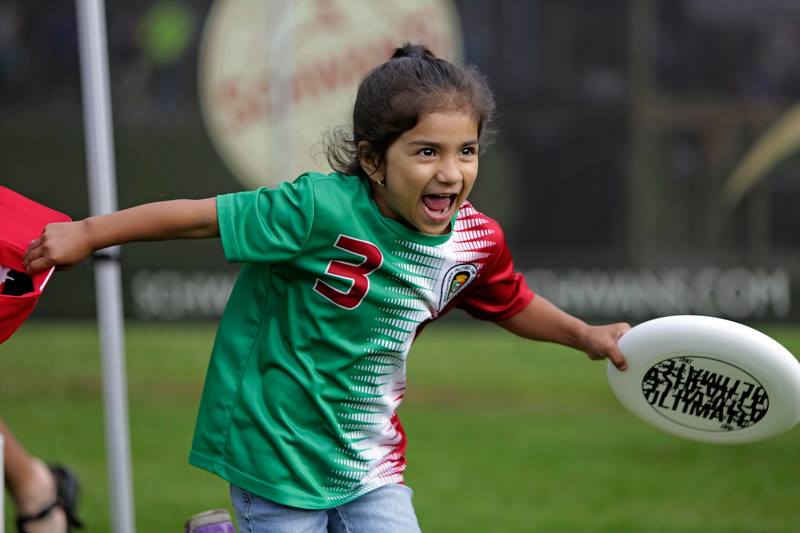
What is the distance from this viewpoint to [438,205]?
2381mm

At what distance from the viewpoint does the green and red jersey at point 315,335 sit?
2.35 m

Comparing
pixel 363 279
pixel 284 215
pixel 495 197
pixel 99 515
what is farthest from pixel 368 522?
pixel 495 197

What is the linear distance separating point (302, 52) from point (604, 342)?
4185 millimetres

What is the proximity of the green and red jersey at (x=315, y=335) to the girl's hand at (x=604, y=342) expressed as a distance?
1.26 feet

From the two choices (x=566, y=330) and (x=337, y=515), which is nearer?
(x=337, y=515)

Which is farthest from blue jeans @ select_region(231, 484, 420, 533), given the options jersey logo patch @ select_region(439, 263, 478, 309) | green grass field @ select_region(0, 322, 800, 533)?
green grass field @ select_region(0, 322, 800, 533)

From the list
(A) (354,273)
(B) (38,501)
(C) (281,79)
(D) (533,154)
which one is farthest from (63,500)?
(D) (533,154)

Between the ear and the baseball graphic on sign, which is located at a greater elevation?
the baseball graphic on sign

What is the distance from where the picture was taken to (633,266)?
6.45 meters

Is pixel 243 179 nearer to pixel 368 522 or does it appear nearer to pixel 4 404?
pixel 4 404

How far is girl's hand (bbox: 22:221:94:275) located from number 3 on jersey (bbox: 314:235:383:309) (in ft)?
1.59

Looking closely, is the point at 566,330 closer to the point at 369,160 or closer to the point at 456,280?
the point at 456,280

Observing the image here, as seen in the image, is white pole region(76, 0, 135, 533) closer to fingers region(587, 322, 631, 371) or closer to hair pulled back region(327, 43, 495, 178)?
hair pulled back region(327, 43, 495, 178)

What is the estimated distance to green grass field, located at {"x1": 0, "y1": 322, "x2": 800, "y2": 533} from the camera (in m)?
4.38
